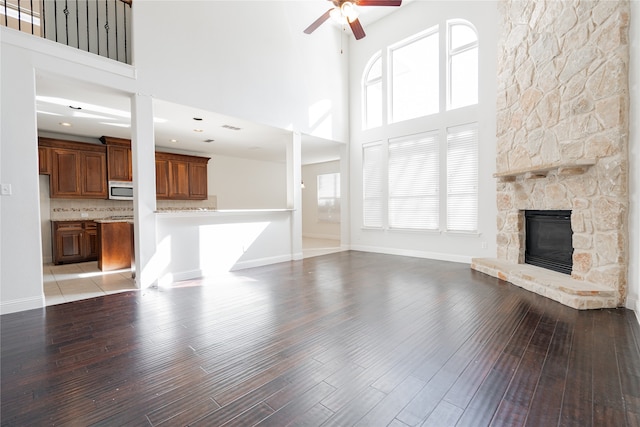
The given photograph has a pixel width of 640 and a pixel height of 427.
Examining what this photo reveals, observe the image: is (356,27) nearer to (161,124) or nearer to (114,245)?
(161,124)

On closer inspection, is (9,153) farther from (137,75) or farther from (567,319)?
(567,319)

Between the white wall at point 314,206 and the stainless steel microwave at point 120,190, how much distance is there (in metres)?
5.62

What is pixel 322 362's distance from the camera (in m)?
2.04

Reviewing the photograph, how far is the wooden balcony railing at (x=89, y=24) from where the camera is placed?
4.08 meters

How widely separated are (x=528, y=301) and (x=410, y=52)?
561 centimetres

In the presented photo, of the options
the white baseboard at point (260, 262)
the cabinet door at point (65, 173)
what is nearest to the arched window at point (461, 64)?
the white baseboard at point (260, 262)

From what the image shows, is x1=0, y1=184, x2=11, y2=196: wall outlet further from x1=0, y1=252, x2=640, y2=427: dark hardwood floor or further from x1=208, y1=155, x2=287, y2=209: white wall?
x1=208, y1=155, x2=287, y2=209: white wall

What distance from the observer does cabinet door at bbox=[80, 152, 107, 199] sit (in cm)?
610

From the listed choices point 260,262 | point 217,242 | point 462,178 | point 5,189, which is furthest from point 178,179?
point 462,178

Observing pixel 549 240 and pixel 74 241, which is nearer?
pixel 549 240

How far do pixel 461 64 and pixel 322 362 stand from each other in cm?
606

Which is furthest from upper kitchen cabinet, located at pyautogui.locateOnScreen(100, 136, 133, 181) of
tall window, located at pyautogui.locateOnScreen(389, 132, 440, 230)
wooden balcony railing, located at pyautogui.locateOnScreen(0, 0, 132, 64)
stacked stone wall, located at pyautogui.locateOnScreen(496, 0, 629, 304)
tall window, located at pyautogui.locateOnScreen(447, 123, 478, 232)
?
stacked stone wall, located at pyautogui.locateOnScreen(496, 0, 629, 304)

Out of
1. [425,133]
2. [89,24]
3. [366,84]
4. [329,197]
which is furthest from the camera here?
[329,197]

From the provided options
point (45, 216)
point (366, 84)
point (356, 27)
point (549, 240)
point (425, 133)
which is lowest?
point (549, 240)
